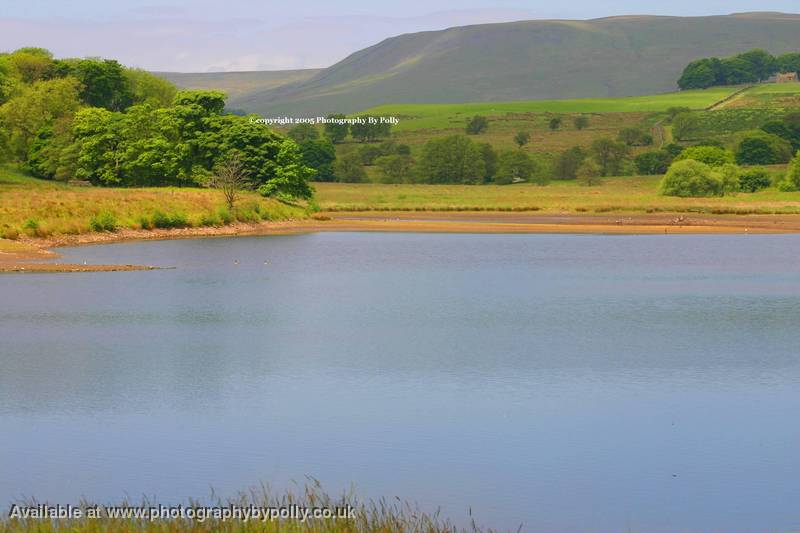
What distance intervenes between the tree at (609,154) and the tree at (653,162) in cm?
357

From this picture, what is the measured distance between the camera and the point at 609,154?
176m

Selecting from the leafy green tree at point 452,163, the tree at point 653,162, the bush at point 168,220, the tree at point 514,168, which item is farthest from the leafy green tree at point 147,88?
the tree at point 653,162

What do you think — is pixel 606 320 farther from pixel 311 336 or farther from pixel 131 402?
pixel 131 402

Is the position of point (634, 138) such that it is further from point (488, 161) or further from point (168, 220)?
point (168, 220)

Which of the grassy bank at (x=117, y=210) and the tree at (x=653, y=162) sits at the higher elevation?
the grassy bank at (x=117, y=210)

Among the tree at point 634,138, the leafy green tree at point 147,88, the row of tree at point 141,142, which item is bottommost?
the tree at point 634,138

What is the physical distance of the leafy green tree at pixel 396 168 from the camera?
166000 mm

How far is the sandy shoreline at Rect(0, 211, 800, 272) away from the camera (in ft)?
246

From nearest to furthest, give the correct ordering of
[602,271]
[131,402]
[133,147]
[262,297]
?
[131,402], [262,297], [602,271], [133,147]

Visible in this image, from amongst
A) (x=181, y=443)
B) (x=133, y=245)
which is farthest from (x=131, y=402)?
(x=133, y=245)

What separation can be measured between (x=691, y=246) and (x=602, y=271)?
1802cm

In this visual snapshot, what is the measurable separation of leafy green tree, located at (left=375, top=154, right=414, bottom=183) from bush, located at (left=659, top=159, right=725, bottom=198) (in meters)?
51.5

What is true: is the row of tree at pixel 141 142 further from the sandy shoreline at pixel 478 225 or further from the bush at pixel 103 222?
the bush at pixel 103 222

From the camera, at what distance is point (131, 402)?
79.6 feet
